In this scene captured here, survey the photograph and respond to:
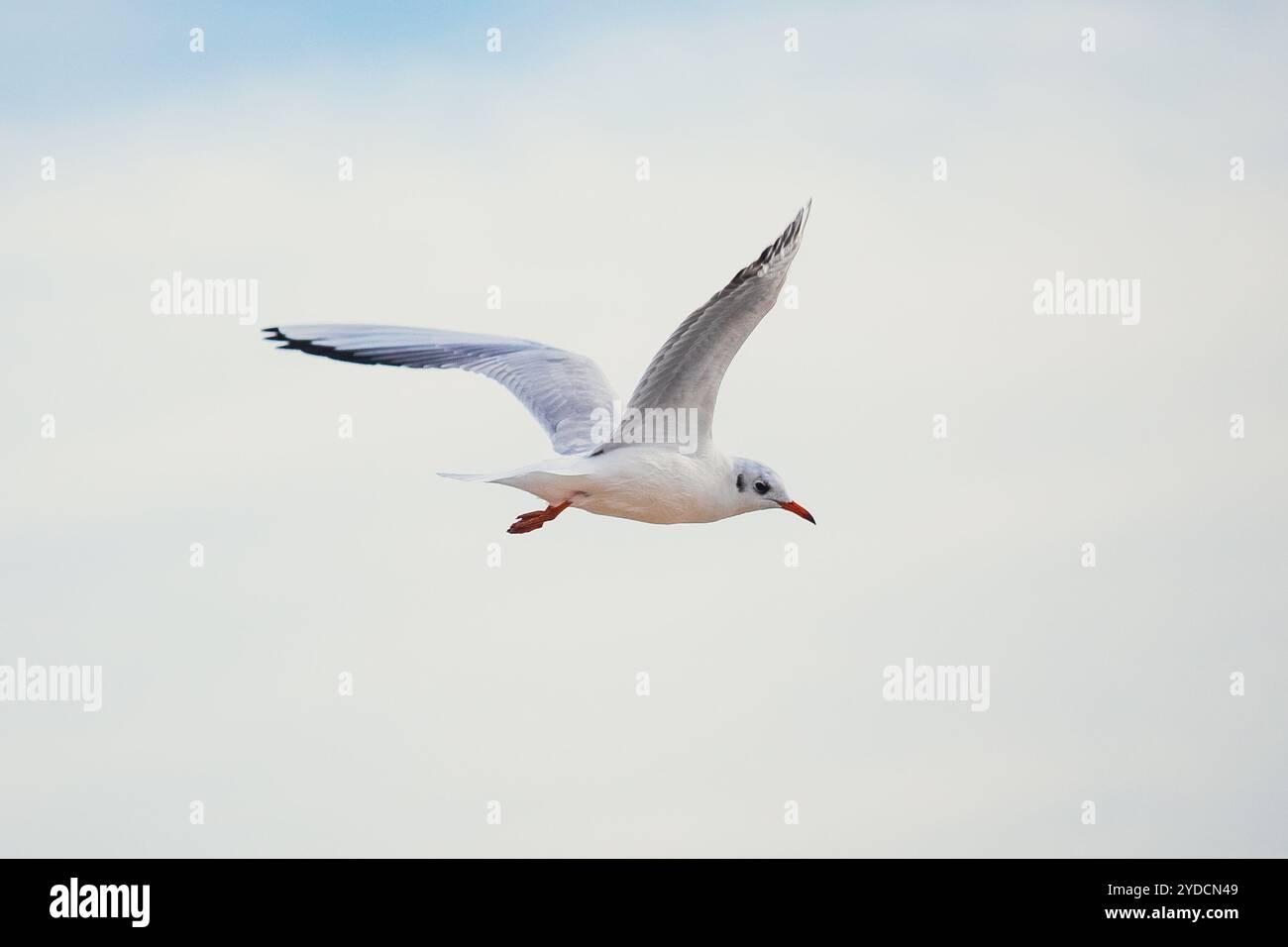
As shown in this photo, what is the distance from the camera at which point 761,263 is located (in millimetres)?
8664

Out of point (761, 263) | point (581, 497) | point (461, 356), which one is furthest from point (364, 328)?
point (761, 263)

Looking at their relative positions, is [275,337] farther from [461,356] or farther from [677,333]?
[677,333]

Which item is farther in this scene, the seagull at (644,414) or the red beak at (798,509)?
the red beak at (798,509)

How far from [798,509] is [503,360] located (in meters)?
1.86

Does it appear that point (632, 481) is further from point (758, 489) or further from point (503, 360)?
point (503, 360)

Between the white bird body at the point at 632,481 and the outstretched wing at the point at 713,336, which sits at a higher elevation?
the outstretched wing at the point at 713,336

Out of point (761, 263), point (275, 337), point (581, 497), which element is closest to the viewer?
point (761, 263)

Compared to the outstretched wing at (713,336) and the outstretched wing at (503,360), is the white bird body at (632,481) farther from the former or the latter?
the outstretched wing at (503,360)

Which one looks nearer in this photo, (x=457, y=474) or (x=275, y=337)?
(x=457, y=474)

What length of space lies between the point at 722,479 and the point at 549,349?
1.68 m

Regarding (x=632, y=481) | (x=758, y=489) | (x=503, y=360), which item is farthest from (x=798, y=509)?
(x=503, y=360)

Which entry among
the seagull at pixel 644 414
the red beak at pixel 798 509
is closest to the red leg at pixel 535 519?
the seagull at pixel 644 414

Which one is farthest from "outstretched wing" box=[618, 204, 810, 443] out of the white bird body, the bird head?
the bird head

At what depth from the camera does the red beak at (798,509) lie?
9.79m
